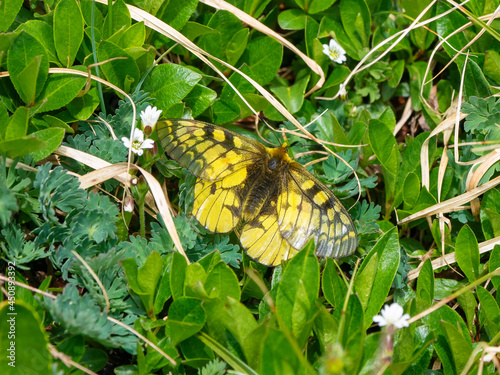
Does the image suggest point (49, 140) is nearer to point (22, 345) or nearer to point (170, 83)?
point (170, 83)

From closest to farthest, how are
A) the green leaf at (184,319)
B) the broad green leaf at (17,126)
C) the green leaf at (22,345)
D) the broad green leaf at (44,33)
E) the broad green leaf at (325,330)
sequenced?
the green leaf at (22,345) < the green leaf at (184,319) < the broad green leaf at (325,330) < the broad green leaf at (17,126) < the broad green leaf at (44,33)

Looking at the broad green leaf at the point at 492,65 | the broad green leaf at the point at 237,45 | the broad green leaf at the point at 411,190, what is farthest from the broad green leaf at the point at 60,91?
the broad green leaf at the point at 492,65

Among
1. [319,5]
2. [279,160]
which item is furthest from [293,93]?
[279,160]

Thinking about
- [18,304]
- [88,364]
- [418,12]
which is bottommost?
[88,364]

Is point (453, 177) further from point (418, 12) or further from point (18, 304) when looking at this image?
point (18, 304)

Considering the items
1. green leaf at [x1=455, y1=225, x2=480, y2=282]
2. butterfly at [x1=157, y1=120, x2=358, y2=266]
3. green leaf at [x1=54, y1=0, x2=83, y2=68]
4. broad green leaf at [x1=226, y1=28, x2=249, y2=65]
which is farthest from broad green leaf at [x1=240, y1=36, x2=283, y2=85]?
green leaf at [x1=455, y1=225, x2=480, y2=282]

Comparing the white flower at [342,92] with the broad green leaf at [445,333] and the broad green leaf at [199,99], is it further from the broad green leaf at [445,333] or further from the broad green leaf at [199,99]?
the broad green leaf at [445,333]

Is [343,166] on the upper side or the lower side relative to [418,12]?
lower

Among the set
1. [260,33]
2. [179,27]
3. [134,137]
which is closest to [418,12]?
[260,33]
